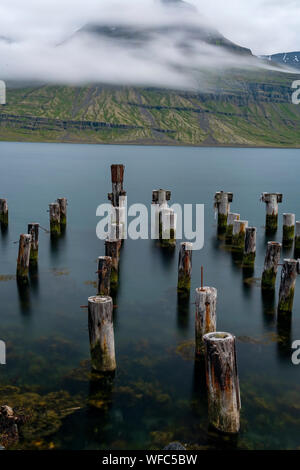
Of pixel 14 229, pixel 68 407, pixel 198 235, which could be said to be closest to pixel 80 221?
Answer: pixel 14 229

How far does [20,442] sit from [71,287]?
12.1m

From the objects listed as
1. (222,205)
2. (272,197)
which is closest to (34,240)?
(222,205)

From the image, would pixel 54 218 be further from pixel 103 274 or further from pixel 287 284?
pixel 287 284

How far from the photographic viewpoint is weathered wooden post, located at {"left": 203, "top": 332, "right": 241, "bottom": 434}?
997cm

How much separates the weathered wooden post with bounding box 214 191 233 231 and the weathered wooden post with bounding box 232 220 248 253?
569 centimetres

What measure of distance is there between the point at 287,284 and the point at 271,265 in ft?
11.1

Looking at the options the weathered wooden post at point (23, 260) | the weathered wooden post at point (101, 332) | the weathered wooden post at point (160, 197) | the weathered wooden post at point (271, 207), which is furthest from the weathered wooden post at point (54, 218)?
the weathered wooden post at point (101, 332)

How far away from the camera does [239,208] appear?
53438 mm

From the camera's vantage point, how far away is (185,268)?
65.7 feet

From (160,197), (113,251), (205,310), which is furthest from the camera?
(160,197)

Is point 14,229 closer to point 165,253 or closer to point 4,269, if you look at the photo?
→ point 4,269

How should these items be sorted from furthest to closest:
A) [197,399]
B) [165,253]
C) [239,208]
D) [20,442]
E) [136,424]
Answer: [239,208] → [165,253] → [197,399] → [136,424] → [20,442]

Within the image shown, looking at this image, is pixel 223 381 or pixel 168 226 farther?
pixel 168 226

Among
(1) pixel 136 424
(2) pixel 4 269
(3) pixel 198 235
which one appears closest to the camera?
(1) pixel 136 424
